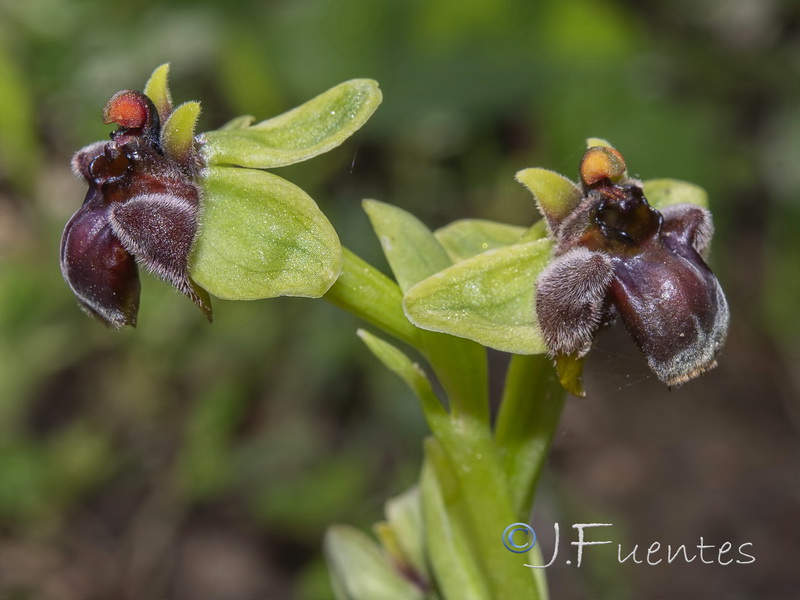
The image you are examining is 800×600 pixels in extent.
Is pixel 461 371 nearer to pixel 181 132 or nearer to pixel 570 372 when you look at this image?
pixel 570 372

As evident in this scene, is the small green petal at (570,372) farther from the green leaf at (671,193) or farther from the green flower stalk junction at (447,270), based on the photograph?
the green leaf at (671,193)

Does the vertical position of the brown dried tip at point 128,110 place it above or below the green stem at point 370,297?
above

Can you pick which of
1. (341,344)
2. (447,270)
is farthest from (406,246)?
(341,344)

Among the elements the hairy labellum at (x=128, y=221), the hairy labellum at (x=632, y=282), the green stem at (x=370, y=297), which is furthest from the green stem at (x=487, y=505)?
the hairy labellum at (x=128, y=221)

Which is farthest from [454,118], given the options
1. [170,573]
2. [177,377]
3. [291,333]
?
[170,573]

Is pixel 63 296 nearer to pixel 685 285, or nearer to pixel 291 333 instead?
pixel 291 333

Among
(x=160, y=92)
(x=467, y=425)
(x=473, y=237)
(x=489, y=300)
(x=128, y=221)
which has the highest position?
(x=160, y=92)

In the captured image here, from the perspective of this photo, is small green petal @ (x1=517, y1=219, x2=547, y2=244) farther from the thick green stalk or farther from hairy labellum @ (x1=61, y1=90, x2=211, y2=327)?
hairy labellum @ (x1=61, y1=90, x2=211, y2=327)
